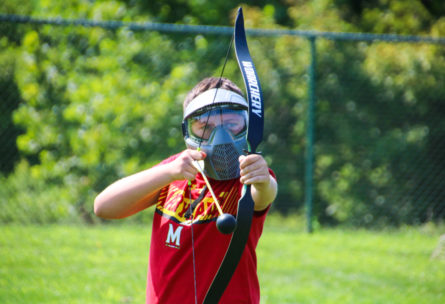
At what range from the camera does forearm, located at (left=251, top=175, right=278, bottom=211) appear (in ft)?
6.51

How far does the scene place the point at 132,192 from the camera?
6.93 feet

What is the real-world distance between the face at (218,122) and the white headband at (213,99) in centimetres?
3

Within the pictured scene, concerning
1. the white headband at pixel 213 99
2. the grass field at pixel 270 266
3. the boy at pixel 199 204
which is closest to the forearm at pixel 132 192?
the boy at pixel 199 204

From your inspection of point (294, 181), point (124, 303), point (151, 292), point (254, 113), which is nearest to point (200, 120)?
point (254, 113)

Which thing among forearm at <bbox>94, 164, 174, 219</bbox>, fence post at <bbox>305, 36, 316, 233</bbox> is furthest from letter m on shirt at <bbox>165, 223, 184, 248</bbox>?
fence post at <bbox>305, 36, 316, 233</bbox>

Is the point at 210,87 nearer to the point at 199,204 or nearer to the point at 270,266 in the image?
the point at 199,204

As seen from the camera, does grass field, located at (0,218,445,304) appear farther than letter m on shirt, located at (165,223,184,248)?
Yes

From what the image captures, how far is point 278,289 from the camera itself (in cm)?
458

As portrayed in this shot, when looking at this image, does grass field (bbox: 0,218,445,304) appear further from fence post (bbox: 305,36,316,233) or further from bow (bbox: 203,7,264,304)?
bow (bbox: 203,7,264,304)

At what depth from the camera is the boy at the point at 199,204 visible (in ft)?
6.72

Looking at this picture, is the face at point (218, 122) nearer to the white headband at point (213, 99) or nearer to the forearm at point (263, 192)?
the white headband at point (213, 99)

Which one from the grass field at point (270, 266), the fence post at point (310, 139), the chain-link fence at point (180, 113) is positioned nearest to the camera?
the grass field at point (270, 266)

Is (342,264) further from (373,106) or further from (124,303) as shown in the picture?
(373,106)

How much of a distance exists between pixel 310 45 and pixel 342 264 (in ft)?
9.55
